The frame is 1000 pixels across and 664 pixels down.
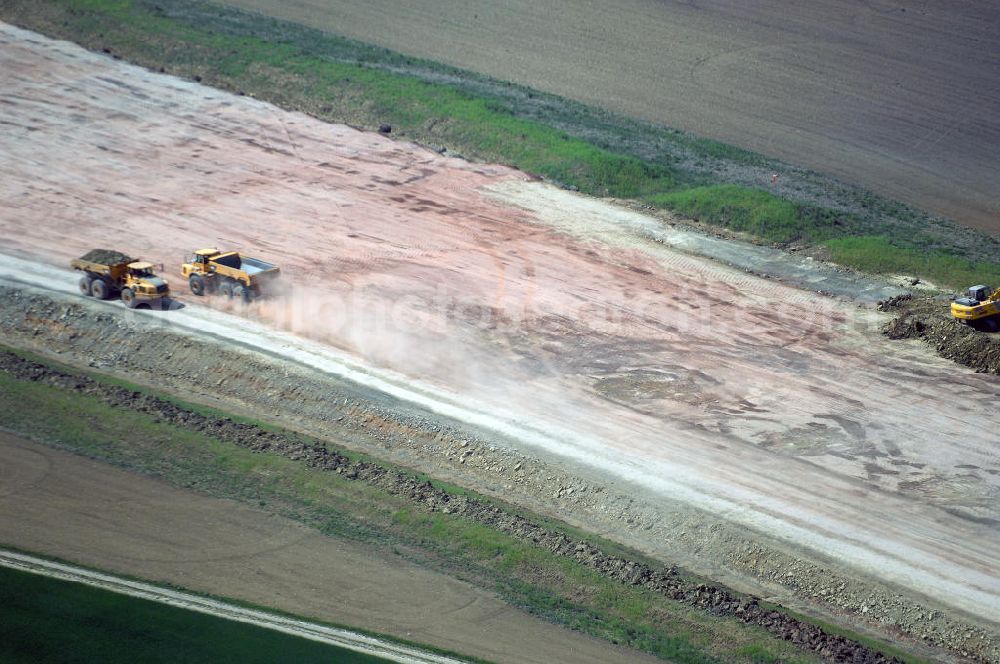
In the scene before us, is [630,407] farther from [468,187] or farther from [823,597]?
[468,187]

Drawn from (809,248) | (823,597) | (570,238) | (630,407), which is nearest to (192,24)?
(570,238)

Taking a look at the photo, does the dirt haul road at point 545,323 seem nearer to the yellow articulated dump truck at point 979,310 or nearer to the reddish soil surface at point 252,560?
the yellow articulated dump truck at point 979,310

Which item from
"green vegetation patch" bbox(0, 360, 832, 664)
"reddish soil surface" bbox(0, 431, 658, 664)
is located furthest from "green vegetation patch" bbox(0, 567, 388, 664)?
"green vegetation patch" bbox(0, 360, 832, 664)

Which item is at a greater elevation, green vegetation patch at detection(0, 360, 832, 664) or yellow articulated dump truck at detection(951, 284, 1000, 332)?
yellow articulated dump truck at detection(951, 284, 1000, 332)

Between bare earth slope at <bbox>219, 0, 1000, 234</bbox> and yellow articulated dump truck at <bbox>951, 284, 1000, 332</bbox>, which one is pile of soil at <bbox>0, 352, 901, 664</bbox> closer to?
yellow articulated dump truck at <bbox>951, 284, 1000, 332</bbox>

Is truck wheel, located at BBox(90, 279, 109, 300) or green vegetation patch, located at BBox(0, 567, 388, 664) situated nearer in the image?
green vegetation patch, located at BBox(0, 567, 388, 664)

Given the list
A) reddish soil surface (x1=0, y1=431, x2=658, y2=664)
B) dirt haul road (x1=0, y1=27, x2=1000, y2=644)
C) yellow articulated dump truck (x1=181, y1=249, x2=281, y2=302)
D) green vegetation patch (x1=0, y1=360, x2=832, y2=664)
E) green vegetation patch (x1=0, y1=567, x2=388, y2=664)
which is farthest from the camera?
yellow articulated dump truck (x1=181, y1=249, x2=281, y2=302)
